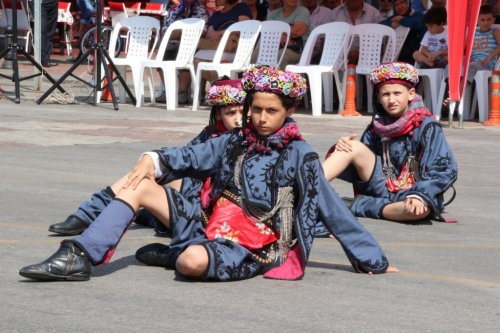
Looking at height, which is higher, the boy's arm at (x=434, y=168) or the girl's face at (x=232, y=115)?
the girl's face at (x=232, y=115)

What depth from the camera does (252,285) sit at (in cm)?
641

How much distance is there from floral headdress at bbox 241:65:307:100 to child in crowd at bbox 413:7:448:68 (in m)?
10.6

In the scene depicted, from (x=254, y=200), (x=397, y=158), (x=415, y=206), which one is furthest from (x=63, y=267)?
(x=397, y=158)

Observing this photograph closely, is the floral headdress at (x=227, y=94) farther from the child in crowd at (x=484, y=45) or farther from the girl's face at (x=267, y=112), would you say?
the child in crowd at (x=484, y=45)

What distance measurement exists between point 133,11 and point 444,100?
12874mm

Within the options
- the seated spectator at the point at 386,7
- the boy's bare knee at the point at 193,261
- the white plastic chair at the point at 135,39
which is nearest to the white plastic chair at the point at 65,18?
the white plastic chair at the point at 135,39

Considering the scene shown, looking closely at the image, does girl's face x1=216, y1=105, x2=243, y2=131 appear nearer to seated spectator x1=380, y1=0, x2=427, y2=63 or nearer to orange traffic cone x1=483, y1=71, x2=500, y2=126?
orange traffic cone x1=483, y1=71, x2=500, y2=126

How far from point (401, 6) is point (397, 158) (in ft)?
32.0

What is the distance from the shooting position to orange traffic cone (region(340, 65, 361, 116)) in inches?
695

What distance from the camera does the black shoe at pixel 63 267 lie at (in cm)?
617

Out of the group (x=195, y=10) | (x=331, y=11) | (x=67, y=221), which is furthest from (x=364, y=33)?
(x=67, y=221)

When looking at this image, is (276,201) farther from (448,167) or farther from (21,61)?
(21,61)

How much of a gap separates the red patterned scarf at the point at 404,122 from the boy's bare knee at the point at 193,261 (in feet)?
9.04

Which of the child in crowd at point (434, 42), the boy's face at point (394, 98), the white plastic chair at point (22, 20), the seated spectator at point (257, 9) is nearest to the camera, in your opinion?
the boy's face at point (394, 98)
